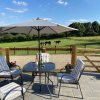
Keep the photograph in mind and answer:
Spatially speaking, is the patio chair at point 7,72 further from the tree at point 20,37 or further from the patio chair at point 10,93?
the tree at point 20,37

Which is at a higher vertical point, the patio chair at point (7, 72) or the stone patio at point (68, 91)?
the patio chair at point (7, 72)

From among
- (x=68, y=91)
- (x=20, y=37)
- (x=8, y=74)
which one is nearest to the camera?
(x=68, y=91)

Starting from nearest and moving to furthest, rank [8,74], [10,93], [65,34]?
[10,93], [8,74], [65,34]

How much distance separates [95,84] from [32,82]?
2.16 m

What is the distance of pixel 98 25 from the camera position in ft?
303

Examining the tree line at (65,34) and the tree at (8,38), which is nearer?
the tree line at (65,34)

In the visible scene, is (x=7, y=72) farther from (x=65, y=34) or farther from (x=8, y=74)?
(x=65, y=34)

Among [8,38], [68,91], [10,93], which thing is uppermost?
[10,93]

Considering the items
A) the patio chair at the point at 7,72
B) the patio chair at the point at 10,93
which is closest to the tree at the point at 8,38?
the patio chair at the point at 7,72

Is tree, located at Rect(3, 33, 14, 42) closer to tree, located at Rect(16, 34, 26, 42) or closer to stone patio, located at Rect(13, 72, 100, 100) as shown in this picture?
tree, located at Rect(16, 34, 26, 42)

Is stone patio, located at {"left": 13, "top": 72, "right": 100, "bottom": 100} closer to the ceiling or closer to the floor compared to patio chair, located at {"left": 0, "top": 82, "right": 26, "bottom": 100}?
closer to the floor

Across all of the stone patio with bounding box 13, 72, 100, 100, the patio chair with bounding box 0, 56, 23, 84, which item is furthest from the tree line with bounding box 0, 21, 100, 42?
the stone patio with bounding box 13, 72, 100, 100

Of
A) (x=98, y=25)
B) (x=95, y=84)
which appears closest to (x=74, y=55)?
(x=95, y=84)

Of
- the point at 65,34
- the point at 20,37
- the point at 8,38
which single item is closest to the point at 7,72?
the point at 20,37
